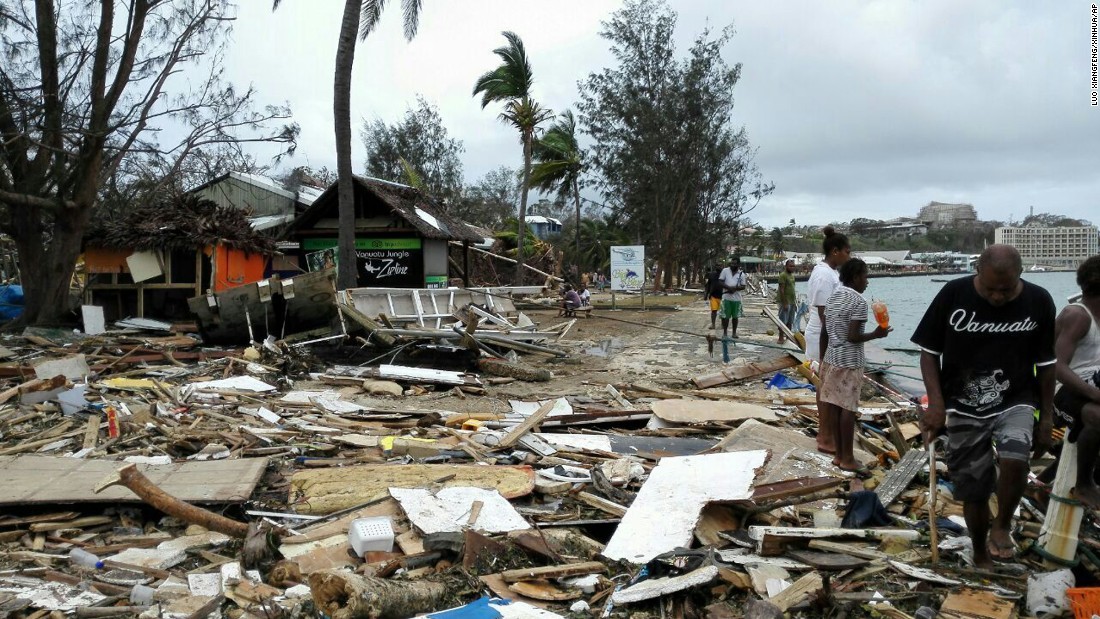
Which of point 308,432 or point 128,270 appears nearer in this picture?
point 308,432

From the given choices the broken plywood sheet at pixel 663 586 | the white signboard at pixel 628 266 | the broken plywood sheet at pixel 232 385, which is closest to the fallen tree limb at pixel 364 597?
the broken plywood sheet at pixel 663 586

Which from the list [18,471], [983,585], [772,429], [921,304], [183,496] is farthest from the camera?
[921,304]

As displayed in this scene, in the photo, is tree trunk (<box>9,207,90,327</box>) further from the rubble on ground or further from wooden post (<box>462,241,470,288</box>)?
wooden post (<box>462,241,470,288</box>)

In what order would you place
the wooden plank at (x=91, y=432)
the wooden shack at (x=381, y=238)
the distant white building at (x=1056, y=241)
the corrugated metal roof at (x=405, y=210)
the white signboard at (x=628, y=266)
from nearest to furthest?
the wooden plank at (x=91, y=432), the corrugated metal roof at (x=405, y=210), the wooden shack at (x=381, y=238), the white signboard at (x=628, y=266), the distant white building at (x=1056, y=241)

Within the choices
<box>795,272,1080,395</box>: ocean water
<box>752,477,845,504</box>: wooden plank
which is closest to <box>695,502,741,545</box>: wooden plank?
<box>752,477,845,504</box>: wooden plank

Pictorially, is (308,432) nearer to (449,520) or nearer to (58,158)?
(449,520)

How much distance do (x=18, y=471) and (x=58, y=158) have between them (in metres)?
13.3

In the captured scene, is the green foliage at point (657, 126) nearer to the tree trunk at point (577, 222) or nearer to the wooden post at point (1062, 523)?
the tree trunk at point (577, 222)

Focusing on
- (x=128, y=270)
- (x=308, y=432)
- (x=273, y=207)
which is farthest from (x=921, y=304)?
(x=308, y=432)

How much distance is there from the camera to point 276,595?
4141 millimetres

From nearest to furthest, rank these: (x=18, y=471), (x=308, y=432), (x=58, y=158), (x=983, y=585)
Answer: (x=983, y=585)
(x=18, y=471)
(x=308, y=432)
(x=58, y=158)

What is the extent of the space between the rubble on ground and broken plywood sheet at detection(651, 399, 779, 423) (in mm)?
29

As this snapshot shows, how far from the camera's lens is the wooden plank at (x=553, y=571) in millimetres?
4305

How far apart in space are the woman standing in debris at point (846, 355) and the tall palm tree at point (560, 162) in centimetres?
3215
